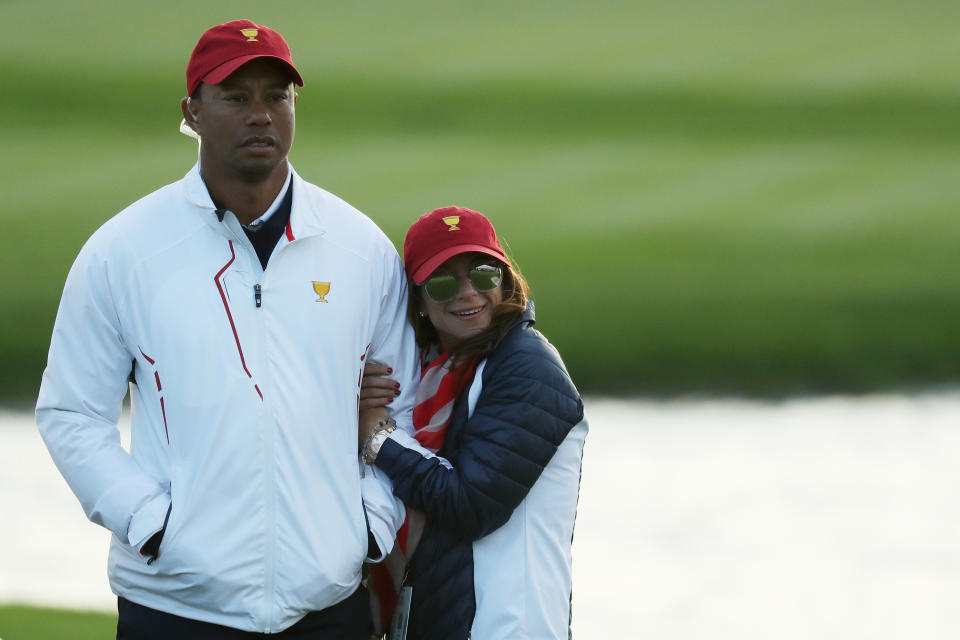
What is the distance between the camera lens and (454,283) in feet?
8.89

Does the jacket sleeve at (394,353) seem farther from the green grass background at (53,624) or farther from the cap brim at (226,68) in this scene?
the green grass background at (53,624)

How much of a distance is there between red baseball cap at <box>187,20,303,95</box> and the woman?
0.51 m

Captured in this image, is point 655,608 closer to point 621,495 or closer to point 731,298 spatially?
point 621,495

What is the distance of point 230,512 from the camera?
2482 mm

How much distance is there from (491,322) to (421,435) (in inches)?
11.2

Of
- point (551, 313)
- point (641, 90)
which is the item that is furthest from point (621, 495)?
point (641, 90)

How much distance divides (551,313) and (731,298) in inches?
53.0

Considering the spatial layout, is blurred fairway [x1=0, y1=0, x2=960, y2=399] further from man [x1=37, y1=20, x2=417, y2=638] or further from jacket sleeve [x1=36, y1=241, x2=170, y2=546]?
jacket sleeve [x1=36, y1=241, x2=170, y2=546]

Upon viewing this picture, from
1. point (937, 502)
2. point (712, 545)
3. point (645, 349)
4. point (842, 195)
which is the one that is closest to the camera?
point (712, 545)

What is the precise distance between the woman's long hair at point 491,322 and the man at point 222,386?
23 centimetres

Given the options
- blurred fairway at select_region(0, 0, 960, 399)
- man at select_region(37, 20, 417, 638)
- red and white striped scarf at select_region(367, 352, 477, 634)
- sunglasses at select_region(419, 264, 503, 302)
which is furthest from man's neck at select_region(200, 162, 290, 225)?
blurred fairway at select_region(0, 0, 960, 399)

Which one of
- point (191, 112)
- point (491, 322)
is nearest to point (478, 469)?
point (491, 322)

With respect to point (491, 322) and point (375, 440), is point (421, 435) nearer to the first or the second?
point (375, 440)

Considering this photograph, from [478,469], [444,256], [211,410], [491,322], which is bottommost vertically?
[478,469]
